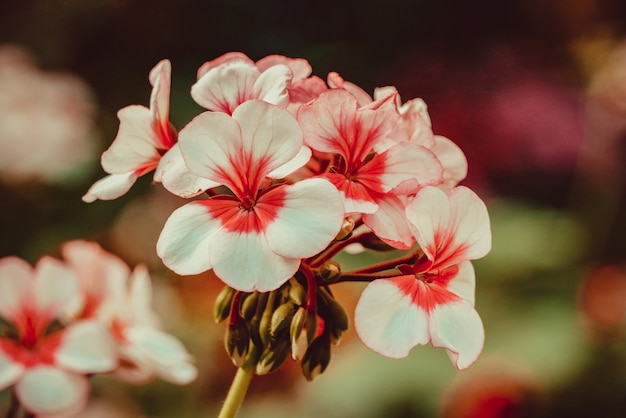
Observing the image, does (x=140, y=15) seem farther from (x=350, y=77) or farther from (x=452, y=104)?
(x=452, y=104)

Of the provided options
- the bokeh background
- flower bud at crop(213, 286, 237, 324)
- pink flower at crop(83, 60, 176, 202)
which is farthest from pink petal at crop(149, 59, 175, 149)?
the bokeh background

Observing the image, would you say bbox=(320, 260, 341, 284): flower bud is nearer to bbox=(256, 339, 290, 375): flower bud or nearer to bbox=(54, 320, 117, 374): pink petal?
bbox=(256, 339, 290, 375): flower bud

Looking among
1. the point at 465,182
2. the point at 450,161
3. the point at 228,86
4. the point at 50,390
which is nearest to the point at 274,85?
the point at 228,86

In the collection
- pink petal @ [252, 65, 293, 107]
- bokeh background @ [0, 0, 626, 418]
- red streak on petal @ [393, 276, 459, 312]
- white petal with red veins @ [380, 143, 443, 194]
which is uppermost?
pink petal @ [252, 65, 293, 107]

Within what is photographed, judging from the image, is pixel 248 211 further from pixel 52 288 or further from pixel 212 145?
pixel 52 288

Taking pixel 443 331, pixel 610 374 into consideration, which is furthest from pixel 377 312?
pixel 610 374

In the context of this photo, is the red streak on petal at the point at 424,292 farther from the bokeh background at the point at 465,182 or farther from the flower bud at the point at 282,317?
the bokeh background at the point at 465,182

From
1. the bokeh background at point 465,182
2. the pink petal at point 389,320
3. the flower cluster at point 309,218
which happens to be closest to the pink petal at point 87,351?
the flower cluster at point 309,218
